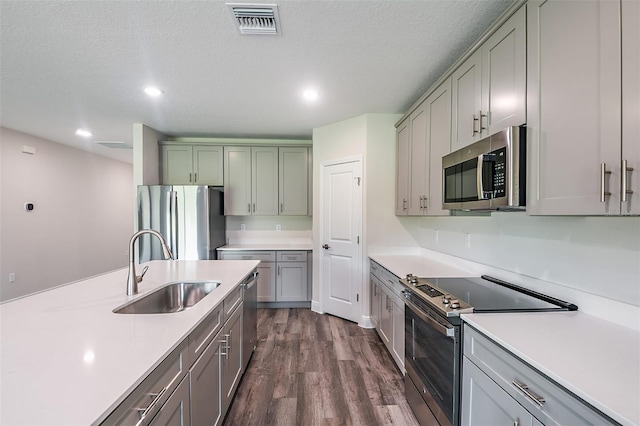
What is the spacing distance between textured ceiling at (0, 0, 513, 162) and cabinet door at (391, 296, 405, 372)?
195 cm

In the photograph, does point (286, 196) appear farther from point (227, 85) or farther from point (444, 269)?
point (444, 269)

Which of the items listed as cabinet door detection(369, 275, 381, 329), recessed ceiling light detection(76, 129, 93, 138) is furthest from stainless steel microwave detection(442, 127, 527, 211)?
recessed ceiling light detection(76, 129, 93, 138)

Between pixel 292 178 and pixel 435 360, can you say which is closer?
pixel 435 360

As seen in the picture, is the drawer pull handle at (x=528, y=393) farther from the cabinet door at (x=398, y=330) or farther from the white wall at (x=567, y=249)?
the cabinet door at (x=398, y=330)

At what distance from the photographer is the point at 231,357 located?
1.83 m

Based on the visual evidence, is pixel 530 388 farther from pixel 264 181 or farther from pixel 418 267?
pixel 264 181

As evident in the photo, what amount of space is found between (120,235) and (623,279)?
25.7ft

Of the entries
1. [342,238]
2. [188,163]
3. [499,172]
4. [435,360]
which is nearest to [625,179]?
[499,172]

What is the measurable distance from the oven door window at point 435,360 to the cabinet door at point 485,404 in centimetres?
6

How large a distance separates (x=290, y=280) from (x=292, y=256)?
35 centimetres

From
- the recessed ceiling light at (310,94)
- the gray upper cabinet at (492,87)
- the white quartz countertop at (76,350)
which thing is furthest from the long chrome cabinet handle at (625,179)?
the recessed ceiling light at (310,94)

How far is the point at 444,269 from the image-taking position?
2367 millimetres

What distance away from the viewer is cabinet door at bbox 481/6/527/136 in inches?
50.8

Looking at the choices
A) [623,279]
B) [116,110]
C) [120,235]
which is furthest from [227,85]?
[120,235]
